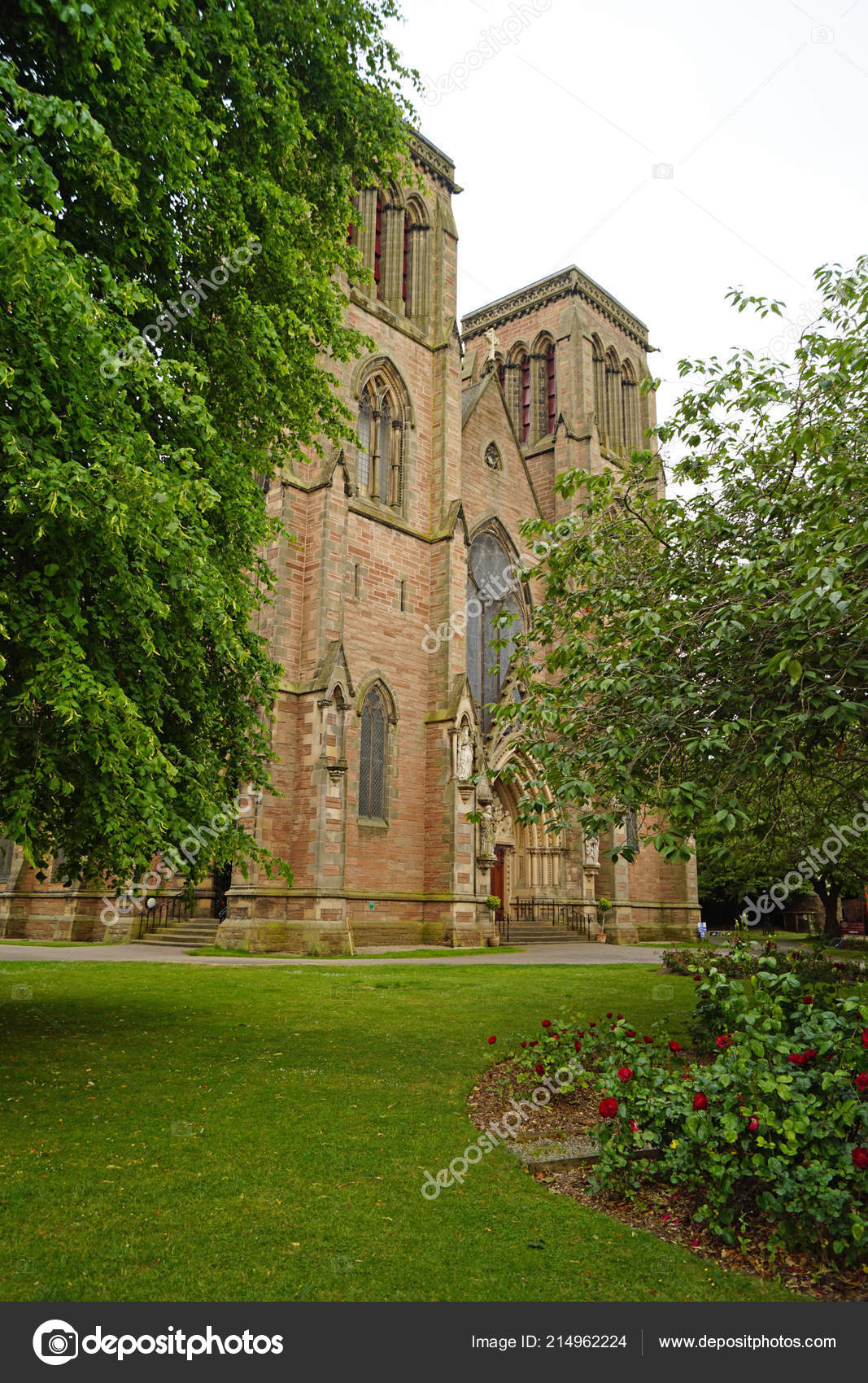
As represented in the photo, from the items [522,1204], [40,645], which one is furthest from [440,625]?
[522,1204]

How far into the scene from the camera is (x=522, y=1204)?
4793mm

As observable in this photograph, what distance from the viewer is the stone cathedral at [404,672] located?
69.5ft

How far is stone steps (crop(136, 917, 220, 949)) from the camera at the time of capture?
22.1 meters

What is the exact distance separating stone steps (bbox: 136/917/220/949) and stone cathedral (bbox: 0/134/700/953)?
1.13 meters

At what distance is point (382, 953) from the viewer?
835 inches

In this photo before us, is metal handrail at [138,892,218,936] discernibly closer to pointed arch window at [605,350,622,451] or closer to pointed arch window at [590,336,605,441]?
pointed arch window at [590,336,605,441]

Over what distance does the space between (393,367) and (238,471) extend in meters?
18.8

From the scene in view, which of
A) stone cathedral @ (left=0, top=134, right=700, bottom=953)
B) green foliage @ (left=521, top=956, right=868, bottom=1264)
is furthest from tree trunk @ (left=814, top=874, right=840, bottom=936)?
green foliage @ (left=521, top=956, right=868, bottom=1264)

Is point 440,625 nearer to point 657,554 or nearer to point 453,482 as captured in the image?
point 453,482

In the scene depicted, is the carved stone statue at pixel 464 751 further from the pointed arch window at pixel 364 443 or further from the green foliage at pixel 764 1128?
the green foliage at pixel 764 1128
